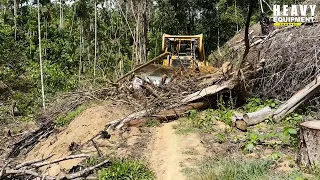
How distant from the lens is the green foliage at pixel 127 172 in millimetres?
4793

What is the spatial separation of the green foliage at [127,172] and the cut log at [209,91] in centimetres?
327

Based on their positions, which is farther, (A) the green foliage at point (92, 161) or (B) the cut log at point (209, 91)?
(B) the cut log at point (209, 91)

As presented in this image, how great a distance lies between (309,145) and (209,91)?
12.5 ft

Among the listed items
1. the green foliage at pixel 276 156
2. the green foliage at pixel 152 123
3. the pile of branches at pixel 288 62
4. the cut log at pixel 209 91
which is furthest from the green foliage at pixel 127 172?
the pile of branches at pixel 288 62

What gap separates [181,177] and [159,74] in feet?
18.7

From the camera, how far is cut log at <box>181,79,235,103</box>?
25.9ft

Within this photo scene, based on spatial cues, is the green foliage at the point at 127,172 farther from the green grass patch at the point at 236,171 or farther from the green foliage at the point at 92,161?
the green grass patch at the point at 236,171

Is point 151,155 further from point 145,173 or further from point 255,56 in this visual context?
point 255,56

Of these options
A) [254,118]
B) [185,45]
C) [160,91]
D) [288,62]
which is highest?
[185,45]

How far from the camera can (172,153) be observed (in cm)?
578

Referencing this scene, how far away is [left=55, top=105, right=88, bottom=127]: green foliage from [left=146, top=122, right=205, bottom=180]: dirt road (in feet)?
10.1

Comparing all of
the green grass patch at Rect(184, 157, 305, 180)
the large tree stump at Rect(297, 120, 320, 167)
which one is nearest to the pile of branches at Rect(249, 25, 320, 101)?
the large tree stump at Rect(297, 120, 320, 167)

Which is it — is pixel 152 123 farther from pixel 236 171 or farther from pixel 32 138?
pixel 32 138

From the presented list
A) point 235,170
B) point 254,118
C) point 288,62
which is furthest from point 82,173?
point 288,62
